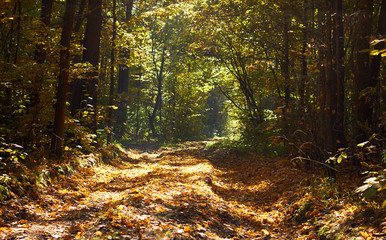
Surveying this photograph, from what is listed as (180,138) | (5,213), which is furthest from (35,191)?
(180,138)

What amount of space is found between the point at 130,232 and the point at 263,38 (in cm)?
908

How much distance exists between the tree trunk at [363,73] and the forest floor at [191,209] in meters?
1.26

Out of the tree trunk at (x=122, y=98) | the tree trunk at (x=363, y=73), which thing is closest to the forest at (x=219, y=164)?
the tree trunk at (x=363, y=73)

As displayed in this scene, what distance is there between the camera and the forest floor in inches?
180

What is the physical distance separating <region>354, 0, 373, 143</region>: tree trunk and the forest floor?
1.26 metres

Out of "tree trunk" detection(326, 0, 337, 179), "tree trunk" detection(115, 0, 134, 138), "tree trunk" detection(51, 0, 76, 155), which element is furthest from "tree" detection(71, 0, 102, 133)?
"tree trunk" detection(115, 0, 134, 138)

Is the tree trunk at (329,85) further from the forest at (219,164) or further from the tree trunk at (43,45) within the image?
the tree trunk at (43,45)

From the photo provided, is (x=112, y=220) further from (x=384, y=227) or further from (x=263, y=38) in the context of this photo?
(x=263, y=38)

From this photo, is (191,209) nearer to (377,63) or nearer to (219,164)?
(377,63)

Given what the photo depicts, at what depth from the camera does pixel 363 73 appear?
7.55 meters

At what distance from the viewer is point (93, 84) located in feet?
38.9

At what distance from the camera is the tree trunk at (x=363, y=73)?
736 centimetres

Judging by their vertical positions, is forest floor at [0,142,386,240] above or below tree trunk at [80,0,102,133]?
below

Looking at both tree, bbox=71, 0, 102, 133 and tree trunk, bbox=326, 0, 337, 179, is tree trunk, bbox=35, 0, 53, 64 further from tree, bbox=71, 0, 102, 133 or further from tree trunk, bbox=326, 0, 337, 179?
tree trunk, bbox=326, 0, 337, 179
